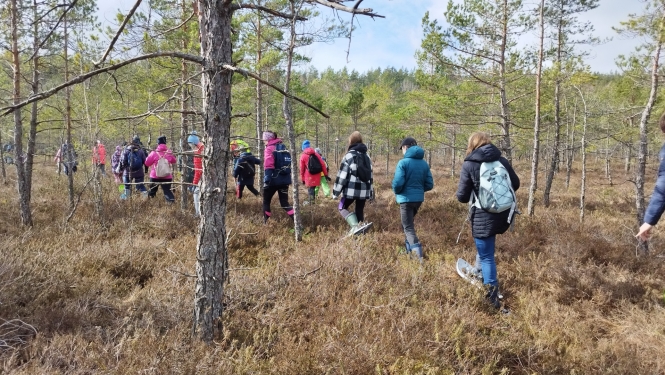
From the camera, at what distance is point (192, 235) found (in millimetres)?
5758

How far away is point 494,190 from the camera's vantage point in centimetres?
357

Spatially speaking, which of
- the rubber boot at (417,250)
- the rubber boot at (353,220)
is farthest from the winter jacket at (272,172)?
the rubber boot at (417,250)

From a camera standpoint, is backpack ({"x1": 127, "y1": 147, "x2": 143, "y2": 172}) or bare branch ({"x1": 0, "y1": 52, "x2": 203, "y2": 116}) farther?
backpack ({"x1": 127, "y1": 147, "x2": 143, "y2": 172})

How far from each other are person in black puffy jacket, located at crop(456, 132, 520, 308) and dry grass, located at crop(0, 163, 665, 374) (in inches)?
12.4

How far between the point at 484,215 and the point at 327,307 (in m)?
1.98

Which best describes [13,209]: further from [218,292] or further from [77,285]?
[218,292]

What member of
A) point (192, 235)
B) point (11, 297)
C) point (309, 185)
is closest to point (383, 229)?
point (309, 185)

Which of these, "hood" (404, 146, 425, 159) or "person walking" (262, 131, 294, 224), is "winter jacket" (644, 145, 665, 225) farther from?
"person walking" (262, 131, 294, 224)

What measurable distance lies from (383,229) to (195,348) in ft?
14.8

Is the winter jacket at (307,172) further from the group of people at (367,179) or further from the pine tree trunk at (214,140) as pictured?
the pine tree trunk at (214,140)

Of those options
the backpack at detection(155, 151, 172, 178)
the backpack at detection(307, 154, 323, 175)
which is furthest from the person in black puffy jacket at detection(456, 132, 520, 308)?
the backpack at detection(155, 151, 172, 178)

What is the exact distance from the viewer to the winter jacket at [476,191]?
12.0 feet

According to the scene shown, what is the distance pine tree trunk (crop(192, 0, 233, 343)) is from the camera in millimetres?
2389

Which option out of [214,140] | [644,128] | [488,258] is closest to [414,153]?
[488,258]
